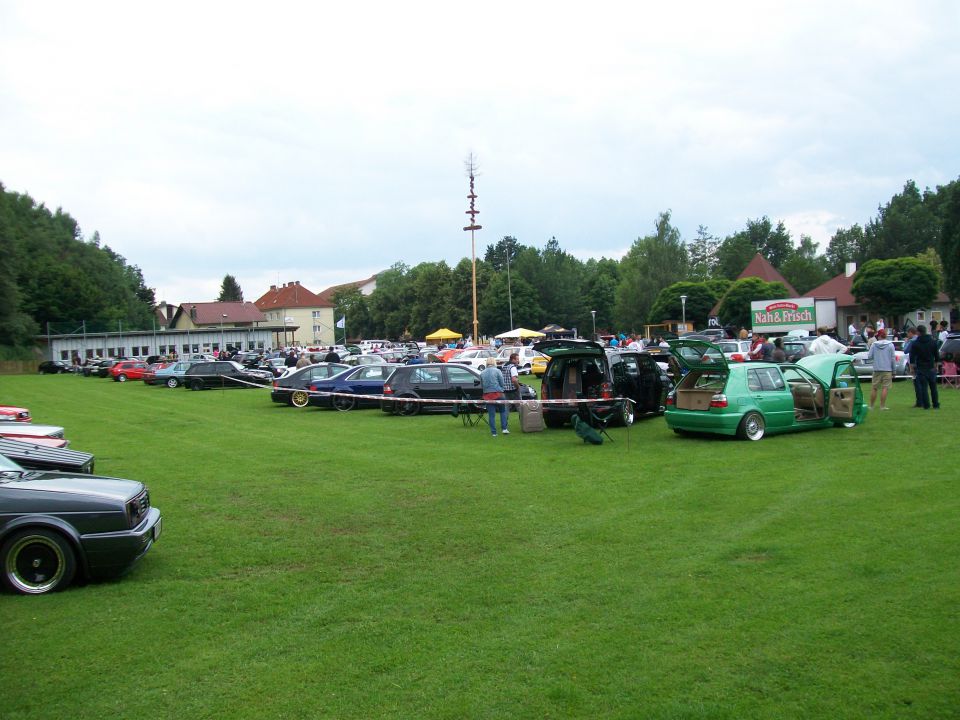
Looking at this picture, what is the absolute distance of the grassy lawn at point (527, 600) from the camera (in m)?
4.69

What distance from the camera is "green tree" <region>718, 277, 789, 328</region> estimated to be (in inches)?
2564

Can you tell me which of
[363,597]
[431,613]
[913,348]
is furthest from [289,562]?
[913,348]

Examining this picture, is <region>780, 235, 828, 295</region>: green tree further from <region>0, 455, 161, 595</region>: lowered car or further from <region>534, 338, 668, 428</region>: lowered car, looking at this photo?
<region>0, 455, 161, 595</region>: lowered car

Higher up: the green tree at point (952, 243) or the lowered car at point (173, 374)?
the green tree at point (952, 243)

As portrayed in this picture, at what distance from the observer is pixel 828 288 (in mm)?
75750

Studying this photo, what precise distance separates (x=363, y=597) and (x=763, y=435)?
1031 centimetres

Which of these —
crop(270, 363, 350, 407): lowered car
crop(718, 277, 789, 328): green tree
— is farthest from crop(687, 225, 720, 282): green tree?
crop(270, 363, 350, 407): lowered car

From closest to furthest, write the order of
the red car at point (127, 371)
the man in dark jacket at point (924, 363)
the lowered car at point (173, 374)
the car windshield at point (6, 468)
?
the car windshield at point (6, 468)
the man in dark jacket at point (924, 363)
the lowered car at point (173, 374)
the red car at point (127, 371)

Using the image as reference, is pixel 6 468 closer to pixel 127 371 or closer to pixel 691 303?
pixel 127 371

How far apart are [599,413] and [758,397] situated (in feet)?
11.1

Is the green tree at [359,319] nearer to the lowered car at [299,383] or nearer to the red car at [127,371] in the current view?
the red car at [127,371]

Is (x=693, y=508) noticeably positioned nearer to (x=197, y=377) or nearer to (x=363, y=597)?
(x=363, y=597)

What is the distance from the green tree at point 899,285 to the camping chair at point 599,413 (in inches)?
1921

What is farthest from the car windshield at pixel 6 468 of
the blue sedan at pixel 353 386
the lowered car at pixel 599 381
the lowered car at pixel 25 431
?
the blue sedan at pixel 353 386
